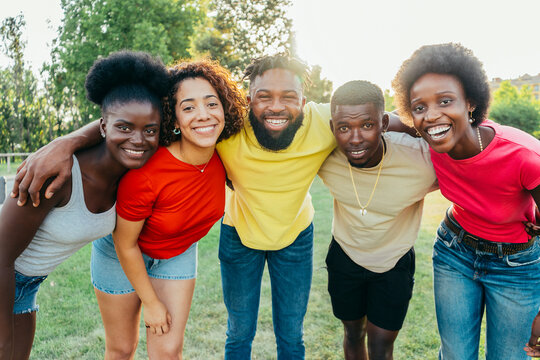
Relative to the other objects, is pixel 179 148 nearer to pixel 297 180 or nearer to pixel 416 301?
pixel 297 180

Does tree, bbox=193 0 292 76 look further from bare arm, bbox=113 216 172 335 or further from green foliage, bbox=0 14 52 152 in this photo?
bare arm, bbox=113 216 172 335

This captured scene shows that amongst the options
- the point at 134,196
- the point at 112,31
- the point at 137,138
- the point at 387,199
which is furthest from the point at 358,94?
the point at 112,31

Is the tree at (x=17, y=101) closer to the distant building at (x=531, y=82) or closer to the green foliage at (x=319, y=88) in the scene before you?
the green foliage at (x=319, y=88)

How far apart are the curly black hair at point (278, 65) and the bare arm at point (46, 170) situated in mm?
1338

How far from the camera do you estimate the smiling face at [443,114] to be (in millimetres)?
2238

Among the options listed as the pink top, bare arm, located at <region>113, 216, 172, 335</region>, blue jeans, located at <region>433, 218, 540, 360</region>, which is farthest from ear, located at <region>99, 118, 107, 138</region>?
blue jeans, located at <region>433, 218, 540, 360</region>

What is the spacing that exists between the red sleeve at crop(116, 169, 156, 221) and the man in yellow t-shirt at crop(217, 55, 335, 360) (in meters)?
0.62

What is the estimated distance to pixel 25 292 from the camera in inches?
93.1

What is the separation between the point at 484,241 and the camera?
244 cm

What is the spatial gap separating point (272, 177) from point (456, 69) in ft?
4.44

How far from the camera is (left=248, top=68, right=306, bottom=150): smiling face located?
271 cm

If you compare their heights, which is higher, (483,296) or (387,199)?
(387,199)

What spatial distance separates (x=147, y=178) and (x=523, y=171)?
2182 millimetres

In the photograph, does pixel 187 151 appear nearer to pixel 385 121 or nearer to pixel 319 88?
pixel 385 121
